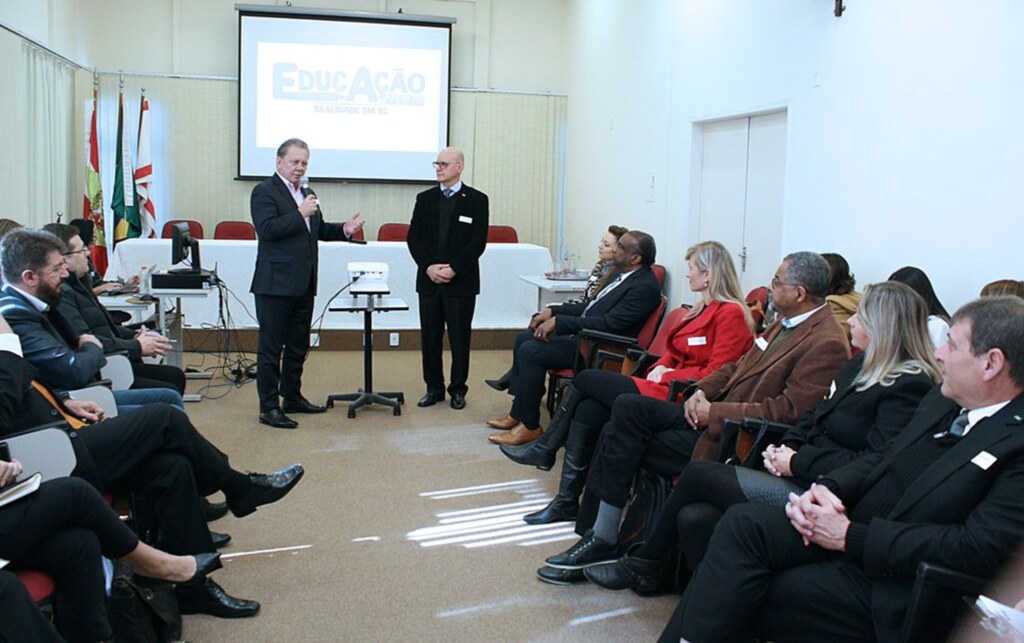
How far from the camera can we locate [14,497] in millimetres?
2199

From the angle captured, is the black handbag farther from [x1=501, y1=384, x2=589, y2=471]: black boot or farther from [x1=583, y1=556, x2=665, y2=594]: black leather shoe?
[x1=501, y1=384, x2=589, y2=471]: black boot

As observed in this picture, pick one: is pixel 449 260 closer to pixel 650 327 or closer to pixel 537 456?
pixel 650 327

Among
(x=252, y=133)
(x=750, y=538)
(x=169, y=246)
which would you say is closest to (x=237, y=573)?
(x=750, y=538)

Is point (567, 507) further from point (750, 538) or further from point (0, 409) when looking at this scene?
point (0, 409)

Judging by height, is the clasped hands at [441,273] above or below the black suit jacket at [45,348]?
above

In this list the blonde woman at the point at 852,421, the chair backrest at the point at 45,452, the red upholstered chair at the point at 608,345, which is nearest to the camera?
the chair backrest at the point at 45,452

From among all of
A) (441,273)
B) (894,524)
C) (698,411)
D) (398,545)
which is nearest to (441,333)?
(441,273)

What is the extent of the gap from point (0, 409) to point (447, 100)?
764 centimetres

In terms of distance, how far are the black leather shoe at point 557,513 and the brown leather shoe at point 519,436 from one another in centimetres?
111

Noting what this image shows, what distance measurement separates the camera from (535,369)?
4941 mm

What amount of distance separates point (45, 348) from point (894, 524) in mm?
2804

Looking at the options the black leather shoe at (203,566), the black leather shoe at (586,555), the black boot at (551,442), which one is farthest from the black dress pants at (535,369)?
the black leather shoe at (203,566)

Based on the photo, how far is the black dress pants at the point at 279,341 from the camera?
5309 mm

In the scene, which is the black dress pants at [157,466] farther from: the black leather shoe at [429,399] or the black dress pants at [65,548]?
the black leather shoe at [429,399]
